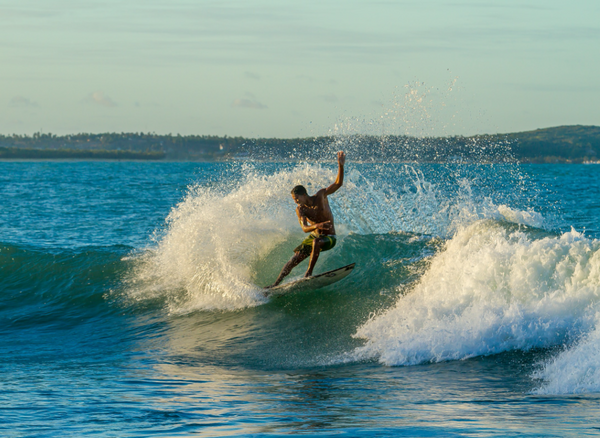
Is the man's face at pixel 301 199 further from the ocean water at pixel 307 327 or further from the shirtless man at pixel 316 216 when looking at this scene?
the ocean water at pixel 307 327

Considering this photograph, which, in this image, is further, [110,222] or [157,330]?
[110,222]

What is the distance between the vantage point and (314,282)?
1110cm

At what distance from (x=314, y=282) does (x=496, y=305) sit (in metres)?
3.26

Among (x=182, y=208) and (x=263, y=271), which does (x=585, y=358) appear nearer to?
(x=263, y=271)

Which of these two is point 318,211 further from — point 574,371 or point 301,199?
point 574,371

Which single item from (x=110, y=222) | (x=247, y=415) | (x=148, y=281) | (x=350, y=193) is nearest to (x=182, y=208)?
(x=148, y=281)

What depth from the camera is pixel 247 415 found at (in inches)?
239

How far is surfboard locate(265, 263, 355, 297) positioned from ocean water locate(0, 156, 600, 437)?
225 mm

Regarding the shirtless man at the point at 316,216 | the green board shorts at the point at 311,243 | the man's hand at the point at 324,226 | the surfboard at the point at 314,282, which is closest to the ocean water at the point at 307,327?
the surfboard at the point at 314,282

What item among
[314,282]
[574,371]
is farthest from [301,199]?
[574,371]

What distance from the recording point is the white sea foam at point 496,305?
27.9ft

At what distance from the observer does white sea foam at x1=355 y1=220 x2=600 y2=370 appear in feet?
27.9

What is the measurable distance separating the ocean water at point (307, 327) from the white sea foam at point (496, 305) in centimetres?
3

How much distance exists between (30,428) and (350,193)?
11097 mm
